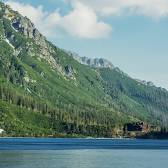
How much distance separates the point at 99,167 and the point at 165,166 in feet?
57.3

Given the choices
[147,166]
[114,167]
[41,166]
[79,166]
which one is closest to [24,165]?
[41,166]

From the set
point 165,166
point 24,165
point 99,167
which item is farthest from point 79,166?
point 165,166

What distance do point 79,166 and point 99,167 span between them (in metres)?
5.44

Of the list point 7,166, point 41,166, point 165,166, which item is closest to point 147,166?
point 165,166

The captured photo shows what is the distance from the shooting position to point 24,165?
5167 inches

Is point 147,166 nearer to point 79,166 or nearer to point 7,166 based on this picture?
point 79,166

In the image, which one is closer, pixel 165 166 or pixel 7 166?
pixel 7 166

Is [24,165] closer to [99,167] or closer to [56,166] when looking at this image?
[56,166]

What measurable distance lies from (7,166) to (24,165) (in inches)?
247

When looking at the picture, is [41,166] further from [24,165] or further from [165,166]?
[165,166]

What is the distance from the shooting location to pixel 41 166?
128625mm

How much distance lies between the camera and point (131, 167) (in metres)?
130

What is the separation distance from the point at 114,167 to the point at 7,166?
26.1 m

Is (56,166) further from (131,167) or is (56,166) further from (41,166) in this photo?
(131,167)
